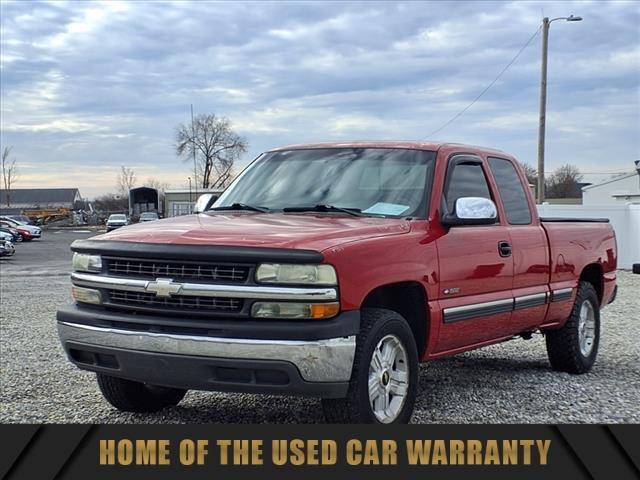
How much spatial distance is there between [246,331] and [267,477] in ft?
2.87

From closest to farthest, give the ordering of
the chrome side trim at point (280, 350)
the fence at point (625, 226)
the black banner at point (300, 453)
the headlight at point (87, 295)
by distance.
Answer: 1. the black banner at point (300, 453)
2. the chrome side trim at point (280, 350)
3. the headlight at point (87, 295)
4. the fence at point (625, 226)

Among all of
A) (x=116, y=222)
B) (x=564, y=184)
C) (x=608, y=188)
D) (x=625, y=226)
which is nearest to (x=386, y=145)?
(x=625, y=226)

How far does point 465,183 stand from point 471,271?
2.50 feet

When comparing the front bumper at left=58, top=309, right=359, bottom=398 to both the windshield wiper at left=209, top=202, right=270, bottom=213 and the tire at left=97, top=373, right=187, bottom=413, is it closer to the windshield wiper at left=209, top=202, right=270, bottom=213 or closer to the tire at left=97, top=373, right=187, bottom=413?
the tire at left=97, top=373, right=187, bottom=413

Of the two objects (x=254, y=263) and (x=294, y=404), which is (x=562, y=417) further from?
(x=254, y=263)

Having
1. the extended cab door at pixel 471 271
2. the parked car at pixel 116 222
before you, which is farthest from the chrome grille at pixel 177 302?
the parked car at pixel 116 222

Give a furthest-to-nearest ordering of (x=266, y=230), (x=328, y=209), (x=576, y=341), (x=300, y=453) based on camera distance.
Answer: (x=576, y=341), (x=328, y=209), (x=266, y=230), (x=300, y=453)

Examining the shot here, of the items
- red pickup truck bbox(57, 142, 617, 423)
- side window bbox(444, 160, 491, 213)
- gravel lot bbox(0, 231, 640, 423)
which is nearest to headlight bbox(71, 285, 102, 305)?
red pickup truck bbox(57, 142, 617, 423)

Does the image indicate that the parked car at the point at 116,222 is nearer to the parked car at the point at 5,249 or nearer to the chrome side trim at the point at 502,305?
the parked car at the point at 5,249

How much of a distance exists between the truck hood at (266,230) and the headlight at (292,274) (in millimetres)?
104

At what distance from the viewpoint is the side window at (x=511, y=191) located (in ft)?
21.3

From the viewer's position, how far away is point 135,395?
548 centimetres

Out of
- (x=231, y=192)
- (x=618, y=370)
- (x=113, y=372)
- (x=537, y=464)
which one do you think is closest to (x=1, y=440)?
(x=113, y=372)

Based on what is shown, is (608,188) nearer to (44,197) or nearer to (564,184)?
(564,184)
